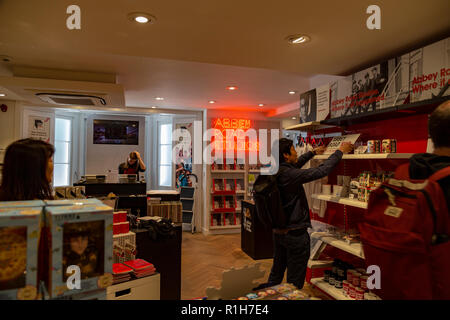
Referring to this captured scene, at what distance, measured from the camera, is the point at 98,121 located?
22.9ft

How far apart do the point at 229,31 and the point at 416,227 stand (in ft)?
5.64

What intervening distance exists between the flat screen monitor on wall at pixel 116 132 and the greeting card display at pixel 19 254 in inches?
251

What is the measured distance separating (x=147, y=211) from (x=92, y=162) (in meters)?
3.17

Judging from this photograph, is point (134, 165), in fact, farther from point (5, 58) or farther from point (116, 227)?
point (116, 227)

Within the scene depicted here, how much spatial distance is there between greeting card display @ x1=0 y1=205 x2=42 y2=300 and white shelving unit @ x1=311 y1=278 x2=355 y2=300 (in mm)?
2309

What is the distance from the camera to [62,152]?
21.7 feet

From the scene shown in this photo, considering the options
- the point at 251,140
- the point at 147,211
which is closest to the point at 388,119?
the point at 147,211

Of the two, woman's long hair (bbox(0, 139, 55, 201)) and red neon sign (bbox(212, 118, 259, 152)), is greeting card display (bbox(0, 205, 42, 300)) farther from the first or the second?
red neon sign (bbox(212, 118, 259, 152))

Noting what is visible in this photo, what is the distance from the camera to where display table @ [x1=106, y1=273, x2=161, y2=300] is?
2.00 metres

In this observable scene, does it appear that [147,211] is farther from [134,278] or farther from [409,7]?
[409,7]

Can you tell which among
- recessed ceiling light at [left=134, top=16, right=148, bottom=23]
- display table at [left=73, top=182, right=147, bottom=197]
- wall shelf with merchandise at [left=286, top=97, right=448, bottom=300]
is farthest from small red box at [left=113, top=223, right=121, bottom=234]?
display table at [left=73, top=182, right=147, bottom=197]

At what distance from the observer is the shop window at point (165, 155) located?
23.6 feet
